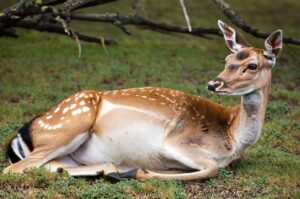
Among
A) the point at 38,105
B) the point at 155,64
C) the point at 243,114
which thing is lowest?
the point at 155,64

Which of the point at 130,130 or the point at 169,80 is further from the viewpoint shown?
the point at 169,80

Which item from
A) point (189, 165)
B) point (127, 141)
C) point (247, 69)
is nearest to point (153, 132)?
point (127, 141)

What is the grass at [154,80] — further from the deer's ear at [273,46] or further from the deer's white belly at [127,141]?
the deer's ear at [273,46]

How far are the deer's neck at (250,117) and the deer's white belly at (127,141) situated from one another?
67 cm

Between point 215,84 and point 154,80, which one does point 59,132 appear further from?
point 154,80

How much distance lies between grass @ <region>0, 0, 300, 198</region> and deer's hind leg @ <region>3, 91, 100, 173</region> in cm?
26

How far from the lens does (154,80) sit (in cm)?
1116

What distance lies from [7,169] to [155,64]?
20.0 ft

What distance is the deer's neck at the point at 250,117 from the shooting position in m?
6.47

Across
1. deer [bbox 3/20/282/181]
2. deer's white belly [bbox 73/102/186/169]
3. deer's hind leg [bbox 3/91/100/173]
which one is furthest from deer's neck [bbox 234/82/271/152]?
deer's hind leg [bbox 3/91/100/173]

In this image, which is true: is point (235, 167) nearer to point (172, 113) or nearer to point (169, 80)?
point (172, 113)

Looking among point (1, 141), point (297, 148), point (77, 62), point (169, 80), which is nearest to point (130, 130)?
point (1, 141)

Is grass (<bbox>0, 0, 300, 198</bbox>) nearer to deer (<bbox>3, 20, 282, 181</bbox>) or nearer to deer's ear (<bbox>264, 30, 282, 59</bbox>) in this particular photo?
deer (<bbox>3, 20, 282, 181</bbox>)

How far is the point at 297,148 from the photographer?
7891 millimetres
